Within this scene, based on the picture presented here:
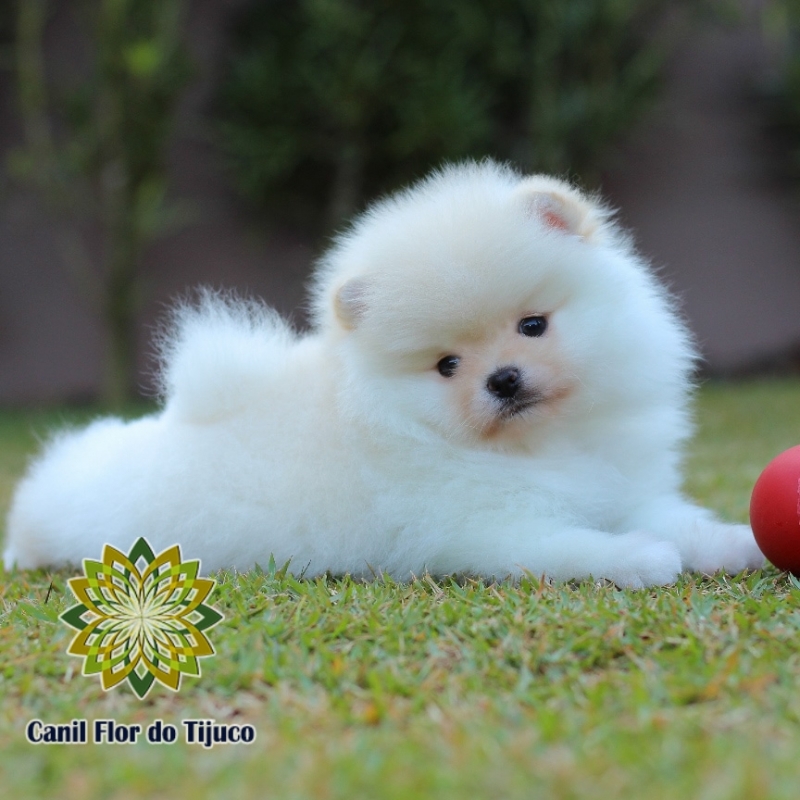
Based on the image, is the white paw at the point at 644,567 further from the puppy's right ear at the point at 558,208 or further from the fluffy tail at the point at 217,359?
the fluffy tail at the point at 217,359

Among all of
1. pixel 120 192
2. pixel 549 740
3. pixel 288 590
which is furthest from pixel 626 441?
pixel 120 192

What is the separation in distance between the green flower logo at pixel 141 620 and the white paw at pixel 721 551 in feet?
4.05

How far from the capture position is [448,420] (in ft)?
7.66

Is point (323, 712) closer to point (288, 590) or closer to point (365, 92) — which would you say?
point (288, 590)

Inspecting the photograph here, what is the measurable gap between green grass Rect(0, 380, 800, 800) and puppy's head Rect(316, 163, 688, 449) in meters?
0.46

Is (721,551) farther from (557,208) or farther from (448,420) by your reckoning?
(557,208)

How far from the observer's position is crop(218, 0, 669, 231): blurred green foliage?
25.9 ft

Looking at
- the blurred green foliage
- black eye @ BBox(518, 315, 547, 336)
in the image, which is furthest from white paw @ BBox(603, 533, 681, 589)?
the blurred green foliage

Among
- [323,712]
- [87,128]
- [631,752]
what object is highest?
[87,128]

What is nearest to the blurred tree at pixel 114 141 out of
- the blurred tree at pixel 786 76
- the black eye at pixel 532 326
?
the blurred tree at pixel 786 76

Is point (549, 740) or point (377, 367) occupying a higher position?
point (377, 367)

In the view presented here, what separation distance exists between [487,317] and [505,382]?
0.54ft

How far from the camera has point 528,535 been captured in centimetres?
223

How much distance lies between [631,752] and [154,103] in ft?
25.8
